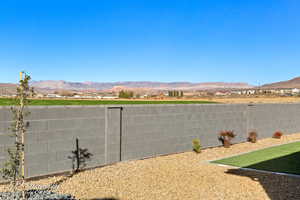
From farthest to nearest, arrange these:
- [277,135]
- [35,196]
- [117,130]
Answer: [277,135] → [117,130] → [35,196]

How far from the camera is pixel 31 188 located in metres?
8.47

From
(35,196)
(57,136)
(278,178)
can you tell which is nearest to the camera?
(35,196)

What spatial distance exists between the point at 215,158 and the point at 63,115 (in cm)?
635

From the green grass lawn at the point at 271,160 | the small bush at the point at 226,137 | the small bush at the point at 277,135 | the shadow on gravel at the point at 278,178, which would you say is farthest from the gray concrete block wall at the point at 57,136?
the small bush at the point at 277,135

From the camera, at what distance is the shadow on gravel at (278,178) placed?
27.3 feet

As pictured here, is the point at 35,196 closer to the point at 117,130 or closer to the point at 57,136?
the point at 57,136

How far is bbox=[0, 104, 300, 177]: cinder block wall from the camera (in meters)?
9.57

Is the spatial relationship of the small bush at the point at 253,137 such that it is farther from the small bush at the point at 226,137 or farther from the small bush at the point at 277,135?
the small bush at the point at 277,135

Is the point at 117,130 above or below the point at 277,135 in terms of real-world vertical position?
above

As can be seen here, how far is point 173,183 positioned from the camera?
360 inches

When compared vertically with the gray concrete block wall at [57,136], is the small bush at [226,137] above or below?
below

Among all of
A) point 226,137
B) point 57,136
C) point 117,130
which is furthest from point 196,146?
point 57,136

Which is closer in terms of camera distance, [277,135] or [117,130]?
[117,130]

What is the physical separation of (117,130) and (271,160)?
608cm
